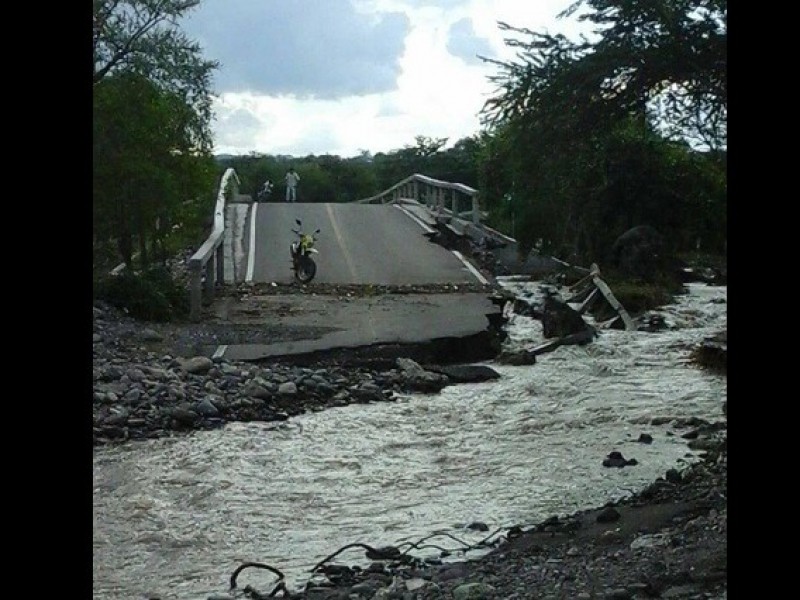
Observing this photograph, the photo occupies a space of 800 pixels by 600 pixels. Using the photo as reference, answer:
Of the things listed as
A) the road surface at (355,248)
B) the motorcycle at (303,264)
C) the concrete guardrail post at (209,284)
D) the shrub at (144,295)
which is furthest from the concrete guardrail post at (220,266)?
the shrub at (144,295)

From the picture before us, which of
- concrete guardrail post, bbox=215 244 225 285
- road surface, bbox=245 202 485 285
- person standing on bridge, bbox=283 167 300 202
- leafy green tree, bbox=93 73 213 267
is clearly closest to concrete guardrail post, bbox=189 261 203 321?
leafy green tree, bbox=93 73 213 267

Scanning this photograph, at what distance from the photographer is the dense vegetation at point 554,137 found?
10547mm

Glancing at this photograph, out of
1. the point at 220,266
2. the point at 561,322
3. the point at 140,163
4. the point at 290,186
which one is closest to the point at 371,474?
the point at 561,322

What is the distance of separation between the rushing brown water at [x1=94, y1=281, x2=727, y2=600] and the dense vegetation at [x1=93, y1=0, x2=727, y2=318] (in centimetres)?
230

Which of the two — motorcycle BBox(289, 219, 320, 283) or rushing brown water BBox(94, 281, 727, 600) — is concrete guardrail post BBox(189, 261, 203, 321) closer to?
motorcycle BBox(289, 219, 320, 283)

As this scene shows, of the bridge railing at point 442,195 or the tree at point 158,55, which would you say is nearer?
the tree at point 158,55

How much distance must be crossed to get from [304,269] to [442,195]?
885 cm

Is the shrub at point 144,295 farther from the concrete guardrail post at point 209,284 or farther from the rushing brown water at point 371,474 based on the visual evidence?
the rushing brown water at point 371,474

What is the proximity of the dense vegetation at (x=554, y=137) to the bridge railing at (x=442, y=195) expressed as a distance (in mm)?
765

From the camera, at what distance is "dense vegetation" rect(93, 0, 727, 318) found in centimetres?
1055

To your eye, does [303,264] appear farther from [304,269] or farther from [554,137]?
[554,137]

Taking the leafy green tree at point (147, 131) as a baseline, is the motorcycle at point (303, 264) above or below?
below
